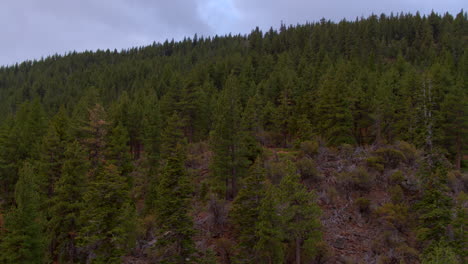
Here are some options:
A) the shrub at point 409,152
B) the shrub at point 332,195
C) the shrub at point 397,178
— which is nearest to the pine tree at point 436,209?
the shrub at point 332,195

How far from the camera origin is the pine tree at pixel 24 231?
2127cm

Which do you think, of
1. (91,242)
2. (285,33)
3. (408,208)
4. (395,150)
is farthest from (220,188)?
(285,33)

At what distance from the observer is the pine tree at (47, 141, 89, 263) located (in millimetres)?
24562

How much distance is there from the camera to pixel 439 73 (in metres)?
48.7

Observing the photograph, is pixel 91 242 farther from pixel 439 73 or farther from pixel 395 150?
pixel 439 73

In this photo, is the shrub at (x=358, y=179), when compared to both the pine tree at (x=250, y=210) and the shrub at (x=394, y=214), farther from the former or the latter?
the pine tree at (x=250, y=210)

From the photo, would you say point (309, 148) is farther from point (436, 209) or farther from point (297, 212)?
point (436, 209)

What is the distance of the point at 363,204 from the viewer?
32.0 m

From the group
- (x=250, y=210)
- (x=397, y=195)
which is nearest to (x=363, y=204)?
(x=397, y=195)

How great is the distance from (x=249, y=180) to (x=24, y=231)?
1542 centimetres

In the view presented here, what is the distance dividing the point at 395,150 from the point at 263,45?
86.1 m

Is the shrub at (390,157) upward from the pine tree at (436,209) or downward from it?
upward

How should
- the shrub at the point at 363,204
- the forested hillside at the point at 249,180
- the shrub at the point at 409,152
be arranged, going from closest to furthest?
1. the forested hillside at the point at 249,180
2. the shrub at the point at 363,204
3. the shrub at the point at 409,152

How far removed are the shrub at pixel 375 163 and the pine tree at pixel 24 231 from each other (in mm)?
31309
